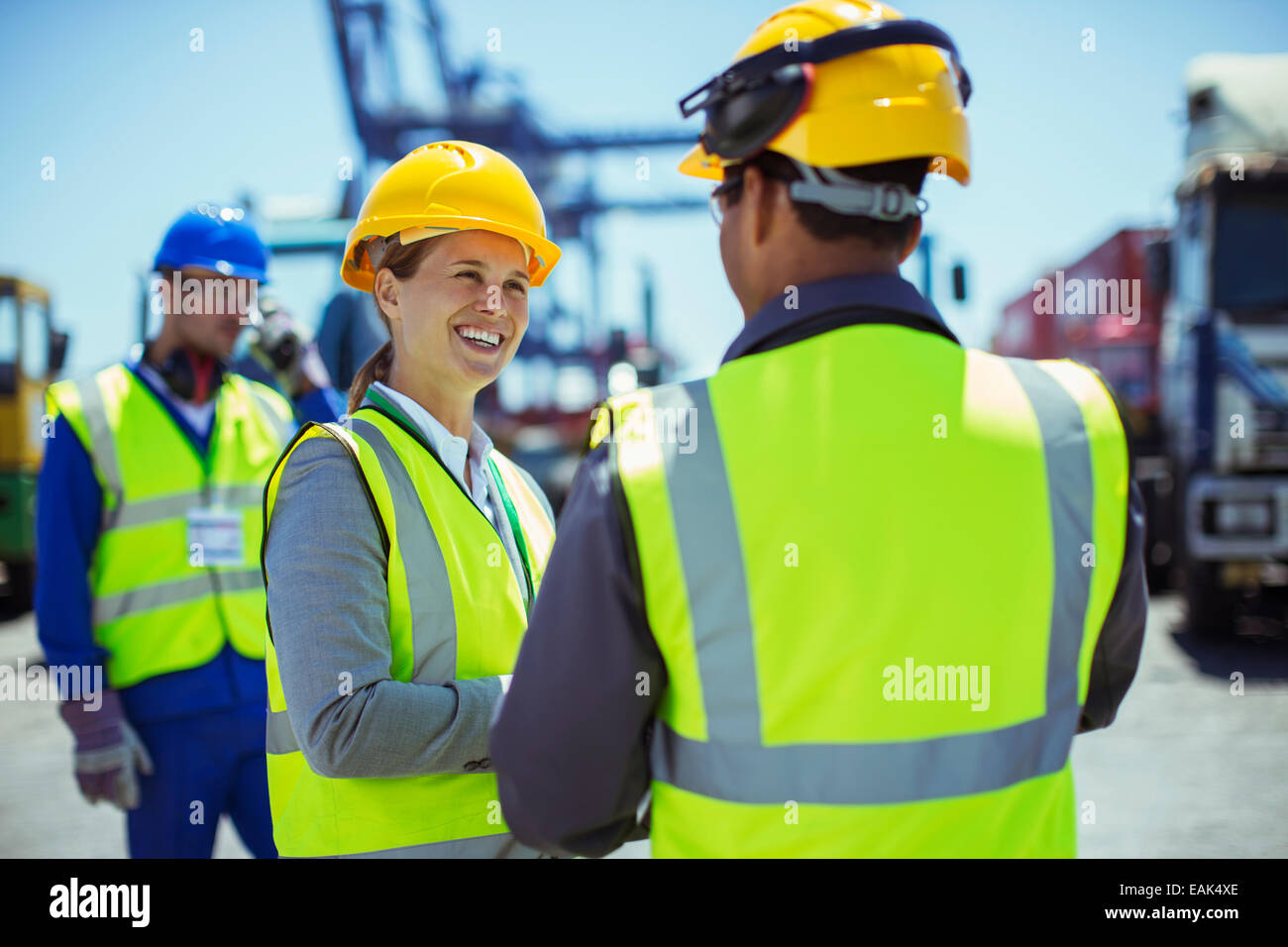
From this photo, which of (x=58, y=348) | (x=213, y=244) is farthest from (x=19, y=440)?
(x=213, y=244)

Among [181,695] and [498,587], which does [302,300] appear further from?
[498,587]

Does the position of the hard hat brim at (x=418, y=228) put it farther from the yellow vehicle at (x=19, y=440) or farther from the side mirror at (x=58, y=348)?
the yellow vehicle at (x=19, y=440)

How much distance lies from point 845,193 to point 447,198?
907 mm

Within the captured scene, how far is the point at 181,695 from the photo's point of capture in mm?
2729

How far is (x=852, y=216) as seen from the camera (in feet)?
4.21

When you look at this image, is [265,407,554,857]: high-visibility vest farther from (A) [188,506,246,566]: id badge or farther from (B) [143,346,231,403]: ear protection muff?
(B) [143,346,231,403]: ear protection muff

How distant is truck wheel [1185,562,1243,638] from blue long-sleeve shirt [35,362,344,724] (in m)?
8.22

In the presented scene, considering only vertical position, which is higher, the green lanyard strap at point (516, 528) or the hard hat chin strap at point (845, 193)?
the hard hat chin strap at point (845, 193)

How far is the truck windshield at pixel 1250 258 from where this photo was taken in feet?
26.5

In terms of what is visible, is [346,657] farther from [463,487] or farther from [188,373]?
[188,373]

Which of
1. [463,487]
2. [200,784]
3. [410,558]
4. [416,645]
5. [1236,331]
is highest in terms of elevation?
[1236,331]

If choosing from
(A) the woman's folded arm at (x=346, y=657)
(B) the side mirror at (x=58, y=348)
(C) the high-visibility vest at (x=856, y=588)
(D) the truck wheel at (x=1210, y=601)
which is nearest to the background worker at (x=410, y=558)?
(A) the woman's folded arm at (x=346, y=657)

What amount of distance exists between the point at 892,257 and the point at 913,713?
0.60 meters

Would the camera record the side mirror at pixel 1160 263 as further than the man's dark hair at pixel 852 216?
Yes
